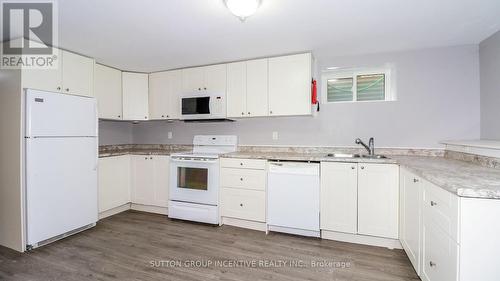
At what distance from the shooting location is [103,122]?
12.5ft

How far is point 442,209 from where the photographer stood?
1.41 metres

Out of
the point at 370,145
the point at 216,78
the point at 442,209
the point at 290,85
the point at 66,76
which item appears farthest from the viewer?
the point at 216,78

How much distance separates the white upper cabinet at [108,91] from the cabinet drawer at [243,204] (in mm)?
1998

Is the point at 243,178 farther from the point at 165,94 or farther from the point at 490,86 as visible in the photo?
the point at 490,86

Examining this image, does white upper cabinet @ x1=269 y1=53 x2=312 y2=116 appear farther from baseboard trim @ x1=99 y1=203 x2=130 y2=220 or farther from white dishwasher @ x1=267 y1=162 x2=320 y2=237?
baseboard trim @ x1=99 y1=203 x2=130 y2=220

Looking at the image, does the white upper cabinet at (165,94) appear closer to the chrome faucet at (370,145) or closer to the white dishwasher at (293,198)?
the white dishwasher at (293,198)

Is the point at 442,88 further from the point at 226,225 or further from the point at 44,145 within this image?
the point at 44,145

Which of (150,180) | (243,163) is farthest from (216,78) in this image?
(150,180)

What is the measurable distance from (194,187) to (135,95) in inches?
70.1

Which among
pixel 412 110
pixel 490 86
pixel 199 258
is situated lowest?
pixel 199 258

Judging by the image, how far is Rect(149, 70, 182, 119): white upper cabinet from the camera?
3633 millimetres

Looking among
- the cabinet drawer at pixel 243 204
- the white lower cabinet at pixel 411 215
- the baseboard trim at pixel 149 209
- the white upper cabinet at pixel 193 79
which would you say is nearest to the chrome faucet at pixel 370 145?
the white lower cabinet at pixel 411 215

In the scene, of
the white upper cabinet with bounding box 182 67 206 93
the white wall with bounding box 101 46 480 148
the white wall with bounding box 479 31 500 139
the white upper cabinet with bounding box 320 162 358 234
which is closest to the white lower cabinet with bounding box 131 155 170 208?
the white upper cabinet with bounding box 182 67 206 93

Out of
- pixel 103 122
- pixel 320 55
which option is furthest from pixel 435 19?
pixel 103 122
